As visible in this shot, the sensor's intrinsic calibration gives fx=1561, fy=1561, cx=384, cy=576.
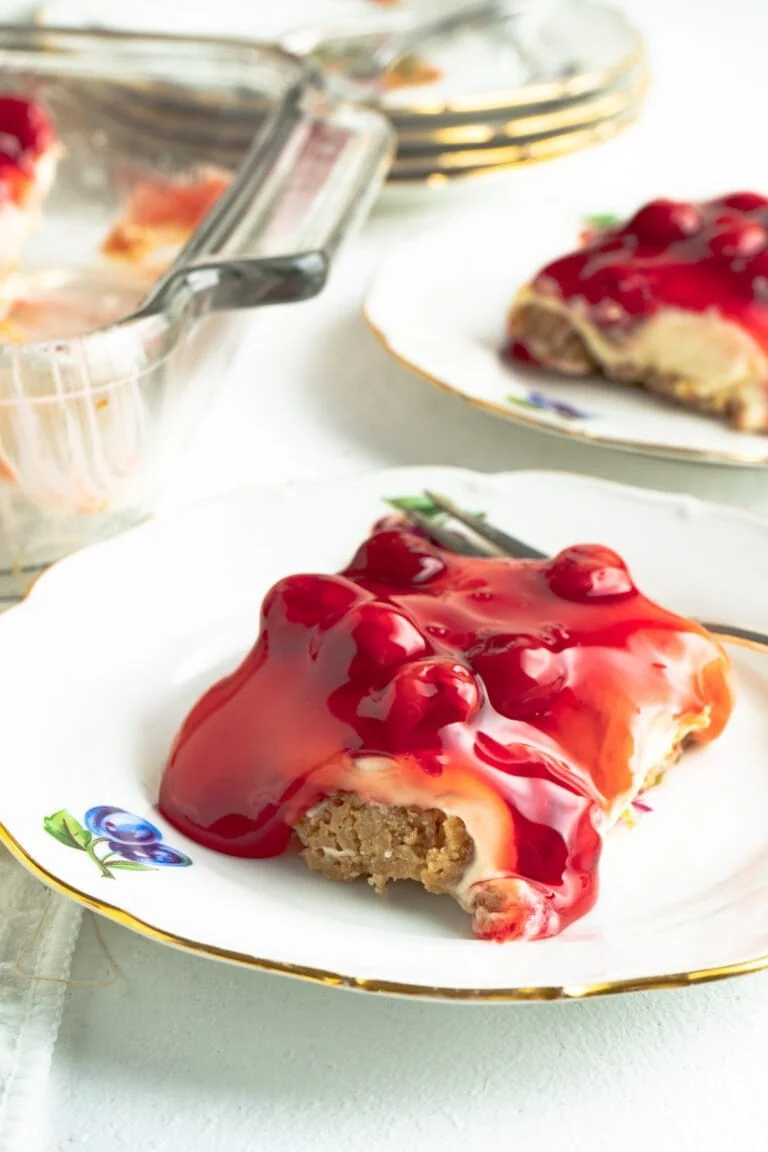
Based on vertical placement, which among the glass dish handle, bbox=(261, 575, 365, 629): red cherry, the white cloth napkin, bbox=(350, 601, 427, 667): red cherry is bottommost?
the white cloth napkin

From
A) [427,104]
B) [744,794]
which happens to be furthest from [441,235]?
[744,794]

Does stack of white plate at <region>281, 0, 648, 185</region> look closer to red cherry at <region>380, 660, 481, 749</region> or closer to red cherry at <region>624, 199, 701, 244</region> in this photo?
red cherry at <region>624, 199, 701, 244</region>

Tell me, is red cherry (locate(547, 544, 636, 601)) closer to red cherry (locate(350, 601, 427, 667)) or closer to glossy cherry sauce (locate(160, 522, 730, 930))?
glossy cherry sauce (locate(160, 522, 730, 930))

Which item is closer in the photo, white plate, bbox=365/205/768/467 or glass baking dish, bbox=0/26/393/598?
glass baking dish, bbox=0/26/393/598

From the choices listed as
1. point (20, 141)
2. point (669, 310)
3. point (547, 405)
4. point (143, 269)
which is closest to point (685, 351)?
point (669, 310)

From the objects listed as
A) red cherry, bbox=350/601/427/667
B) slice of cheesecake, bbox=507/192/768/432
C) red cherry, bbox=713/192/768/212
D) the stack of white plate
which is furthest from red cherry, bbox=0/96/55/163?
red cherry, bbox=350/601/427/667

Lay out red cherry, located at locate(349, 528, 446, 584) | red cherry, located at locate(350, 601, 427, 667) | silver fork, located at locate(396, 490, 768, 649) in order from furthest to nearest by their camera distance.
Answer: silver fork, located at locate(396, 490, 768, 649) < red cherry, located at locate(349, 528, 446, 584) < red cherry, located at locate(350, 601, 427, 667)

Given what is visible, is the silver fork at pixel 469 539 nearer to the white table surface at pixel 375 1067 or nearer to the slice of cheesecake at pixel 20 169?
the white table surface at pixel 375 1067

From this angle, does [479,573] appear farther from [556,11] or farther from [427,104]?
[556,11]

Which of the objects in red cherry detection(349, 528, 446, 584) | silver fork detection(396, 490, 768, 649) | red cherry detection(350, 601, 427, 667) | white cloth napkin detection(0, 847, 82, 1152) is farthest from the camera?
silver fork detection(396, 490, 768, 649)

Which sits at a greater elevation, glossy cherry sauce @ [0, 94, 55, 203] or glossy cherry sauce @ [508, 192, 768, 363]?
glossy cherry sauce @ [508, 192, 768, 363]
